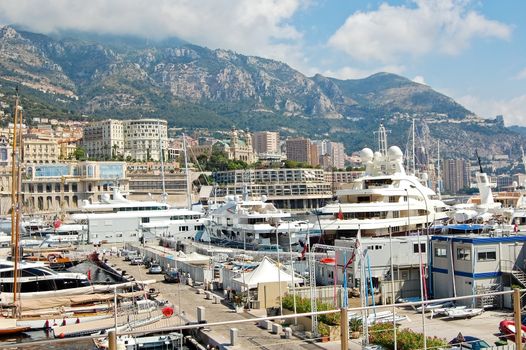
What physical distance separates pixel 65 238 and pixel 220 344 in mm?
44572

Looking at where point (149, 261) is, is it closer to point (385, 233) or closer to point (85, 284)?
point (85, 284)

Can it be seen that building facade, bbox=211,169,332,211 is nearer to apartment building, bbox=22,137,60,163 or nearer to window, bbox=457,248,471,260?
apartment building, bbox=22,137,60,163

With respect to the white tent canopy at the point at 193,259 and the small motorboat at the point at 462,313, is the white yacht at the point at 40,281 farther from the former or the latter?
the small motorboat at the point at 462,313

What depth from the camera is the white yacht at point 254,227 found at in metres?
45.9

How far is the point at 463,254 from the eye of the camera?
80.5ft

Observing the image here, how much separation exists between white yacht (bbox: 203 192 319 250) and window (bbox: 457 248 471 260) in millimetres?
19392

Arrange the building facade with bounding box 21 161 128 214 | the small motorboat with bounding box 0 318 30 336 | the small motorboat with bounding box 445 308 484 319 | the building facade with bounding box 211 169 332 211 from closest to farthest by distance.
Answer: the small motorboat with bounding box 445 308 484 319
the small motorboat with bounding box 0 318 30 336
the building facade with bounding box 21 161 128 214
the building facade with bounding box 211 169 332 211

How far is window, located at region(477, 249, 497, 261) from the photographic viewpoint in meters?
24.1

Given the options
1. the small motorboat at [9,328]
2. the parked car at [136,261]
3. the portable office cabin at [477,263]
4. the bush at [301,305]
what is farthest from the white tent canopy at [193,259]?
the portable office cabin at [477,263]

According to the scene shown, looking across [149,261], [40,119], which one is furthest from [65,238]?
[40,119]

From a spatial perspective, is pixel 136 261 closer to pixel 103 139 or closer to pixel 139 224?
pixel 139 224

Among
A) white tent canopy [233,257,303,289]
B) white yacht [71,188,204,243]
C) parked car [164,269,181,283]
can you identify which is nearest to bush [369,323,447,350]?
white tent canopy [233,257,303,289]

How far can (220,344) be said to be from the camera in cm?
1933

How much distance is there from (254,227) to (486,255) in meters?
24.9
